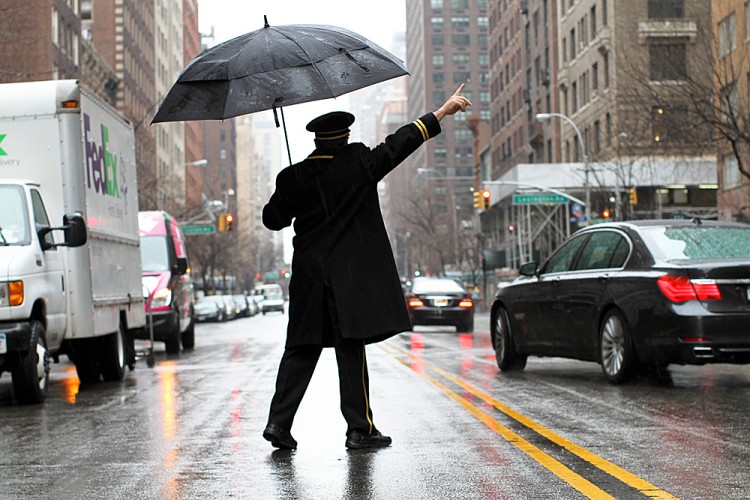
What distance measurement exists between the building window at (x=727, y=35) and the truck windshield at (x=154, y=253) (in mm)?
26132

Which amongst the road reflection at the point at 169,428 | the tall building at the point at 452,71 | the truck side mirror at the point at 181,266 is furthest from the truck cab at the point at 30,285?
the tall building at the point at 452,71

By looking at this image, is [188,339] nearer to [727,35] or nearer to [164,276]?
[164,276]

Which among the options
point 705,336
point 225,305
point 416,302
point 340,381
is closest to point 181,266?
point 416,302

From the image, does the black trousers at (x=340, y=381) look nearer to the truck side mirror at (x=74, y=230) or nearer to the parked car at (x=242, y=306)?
the truck side mirror at (x=74, y=230)

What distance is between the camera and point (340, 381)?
714 centimetres

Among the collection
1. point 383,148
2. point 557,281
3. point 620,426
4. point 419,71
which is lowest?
point 620,426

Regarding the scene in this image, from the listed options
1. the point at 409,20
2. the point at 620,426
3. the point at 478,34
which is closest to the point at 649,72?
→ the point at 620,426

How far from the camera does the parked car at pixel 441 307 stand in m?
30.7

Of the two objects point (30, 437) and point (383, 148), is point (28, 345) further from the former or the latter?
point (383, 148)

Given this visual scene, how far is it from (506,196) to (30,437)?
6396 cm

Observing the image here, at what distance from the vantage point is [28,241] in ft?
37.9

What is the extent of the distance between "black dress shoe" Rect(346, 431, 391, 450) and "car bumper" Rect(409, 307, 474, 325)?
23.5 m

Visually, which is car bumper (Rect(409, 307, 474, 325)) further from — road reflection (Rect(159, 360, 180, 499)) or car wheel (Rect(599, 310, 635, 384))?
car wheel (Rect(599, 310, 635, 384))

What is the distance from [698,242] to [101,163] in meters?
6.71
